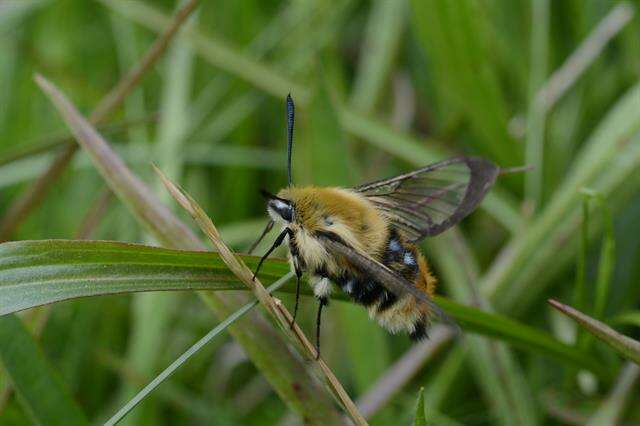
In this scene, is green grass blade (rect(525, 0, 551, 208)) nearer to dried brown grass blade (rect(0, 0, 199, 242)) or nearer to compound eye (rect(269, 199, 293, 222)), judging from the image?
compound eye (rect(269, 199, 293, 222))

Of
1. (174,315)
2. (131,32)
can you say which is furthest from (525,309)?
(131,32)

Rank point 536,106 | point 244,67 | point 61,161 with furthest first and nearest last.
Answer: point 244,67 → point 536,106 → point 61,161

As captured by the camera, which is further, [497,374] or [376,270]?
[497,374]

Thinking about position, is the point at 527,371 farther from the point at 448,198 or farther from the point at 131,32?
the point at 131,32

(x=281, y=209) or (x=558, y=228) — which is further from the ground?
(x=281, y=209)

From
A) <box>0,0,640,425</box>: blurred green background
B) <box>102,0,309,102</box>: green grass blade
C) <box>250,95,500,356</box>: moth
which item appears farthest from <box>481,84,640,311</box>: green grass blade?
<box>102,0,309,102</box>: green grass blade

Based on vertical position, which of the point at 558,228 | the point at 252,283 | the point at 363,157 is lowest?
the point at 558,228

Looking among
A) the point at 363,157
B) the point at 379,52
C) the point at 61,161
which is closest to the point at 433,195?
the point at 61,161

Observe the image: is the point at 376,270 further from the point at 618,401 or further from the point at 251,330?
the point at 618,401

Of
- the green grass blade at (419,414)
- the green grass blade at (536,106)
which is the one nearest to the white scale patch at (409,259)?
the green grass blade at (419,414)
